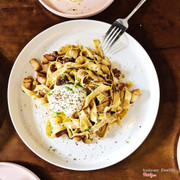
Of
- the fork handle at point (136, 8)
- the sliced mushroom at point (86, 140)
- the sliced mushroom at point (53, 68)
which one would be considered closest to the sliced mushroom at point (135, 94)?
the sliced mushroom at point (86, 140)

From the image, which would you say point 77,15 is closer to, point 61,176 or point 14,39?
point 14,39

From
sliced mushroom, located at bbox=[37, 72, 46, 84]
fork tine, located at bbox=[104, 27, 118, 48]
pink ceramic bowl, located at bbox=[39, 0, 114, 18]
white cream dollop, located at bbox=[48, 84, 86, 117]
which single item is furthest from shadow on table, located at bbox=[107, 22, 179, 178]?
sliced mushroom, located at bbox=[37, 72, 46, 84]

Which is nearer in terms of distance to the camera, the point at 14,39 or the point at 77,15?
the point at 77,15

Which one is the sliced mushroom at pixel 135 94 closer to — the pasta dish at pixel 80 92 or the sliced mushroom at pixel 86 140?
the pasta dish at pixel 80 92

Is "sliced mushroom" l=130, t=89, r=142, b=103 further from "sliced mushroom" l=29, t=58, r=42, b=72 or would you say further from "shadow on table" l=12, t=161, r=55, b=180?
"shadow on table" l=12, t=161, r=55, b=180

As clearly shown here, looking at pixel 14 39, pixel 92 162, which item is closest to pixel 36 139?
pixel 92 162

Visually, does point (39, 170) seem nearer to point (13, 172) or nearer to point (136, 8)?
point (13, 172)
